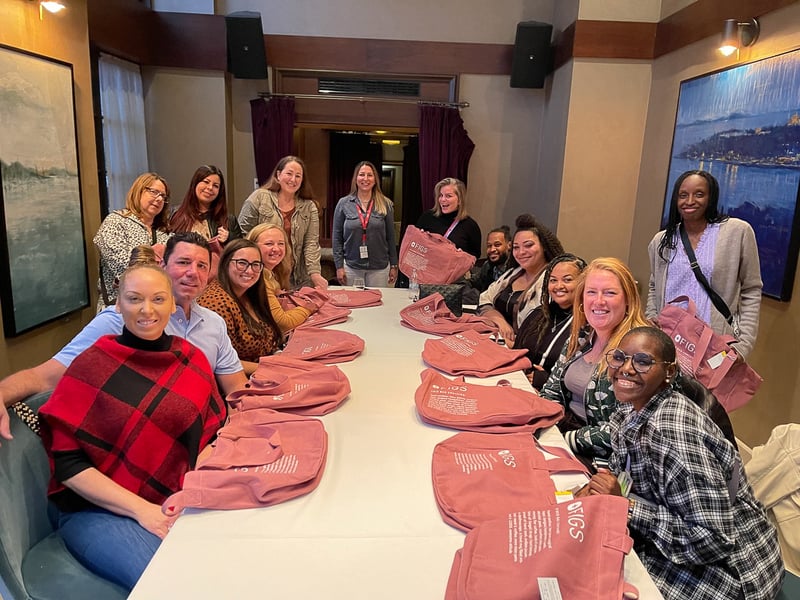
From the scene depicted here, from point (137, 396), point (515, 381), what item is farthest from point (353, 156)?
point (137, 396)

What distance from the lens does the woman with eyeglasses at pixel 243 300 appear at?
7.77ft

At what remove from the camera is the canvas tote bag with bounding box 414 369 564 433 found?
1.64 metres

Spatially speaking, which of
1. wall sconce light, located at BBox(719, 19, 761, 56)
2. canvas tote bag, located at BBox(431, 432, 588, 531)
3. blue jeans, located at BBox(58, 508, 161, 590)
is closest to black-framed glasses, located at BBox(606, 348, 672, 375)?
canvas tote bag, located at BBox(431, 432, 588, 531)

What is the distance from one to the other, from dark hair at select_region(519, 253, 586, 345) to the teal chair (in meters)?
1.81

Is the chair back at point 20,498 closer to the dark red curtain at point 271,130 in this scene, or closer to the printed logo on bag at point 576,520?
the printed logo on bag at point 576,520

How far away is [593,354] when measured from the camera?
2.01 meters

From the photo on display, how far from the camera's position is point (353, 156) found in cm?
620

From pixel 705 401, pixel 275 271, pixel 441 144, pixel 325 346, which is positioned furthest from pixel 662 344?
pixel 441 144

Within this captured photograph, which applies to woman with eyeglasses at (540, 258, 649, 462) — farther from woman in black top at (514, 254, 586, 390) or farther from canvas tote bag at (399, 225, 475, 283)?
canvas tote bag at (399, 225, 475, 283)

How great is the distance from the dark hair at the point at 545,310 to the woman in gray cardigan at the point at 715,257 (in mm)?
493

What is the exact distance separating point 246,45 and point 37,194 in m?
2.48

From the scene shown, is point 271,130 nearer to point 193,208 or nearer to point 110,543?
point 193,208

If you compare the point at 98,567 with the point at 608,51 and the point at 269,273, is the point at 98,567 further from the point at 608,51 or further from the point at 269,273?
the point at 608,51

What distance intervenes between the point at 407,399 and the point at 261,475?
0.67 meters
